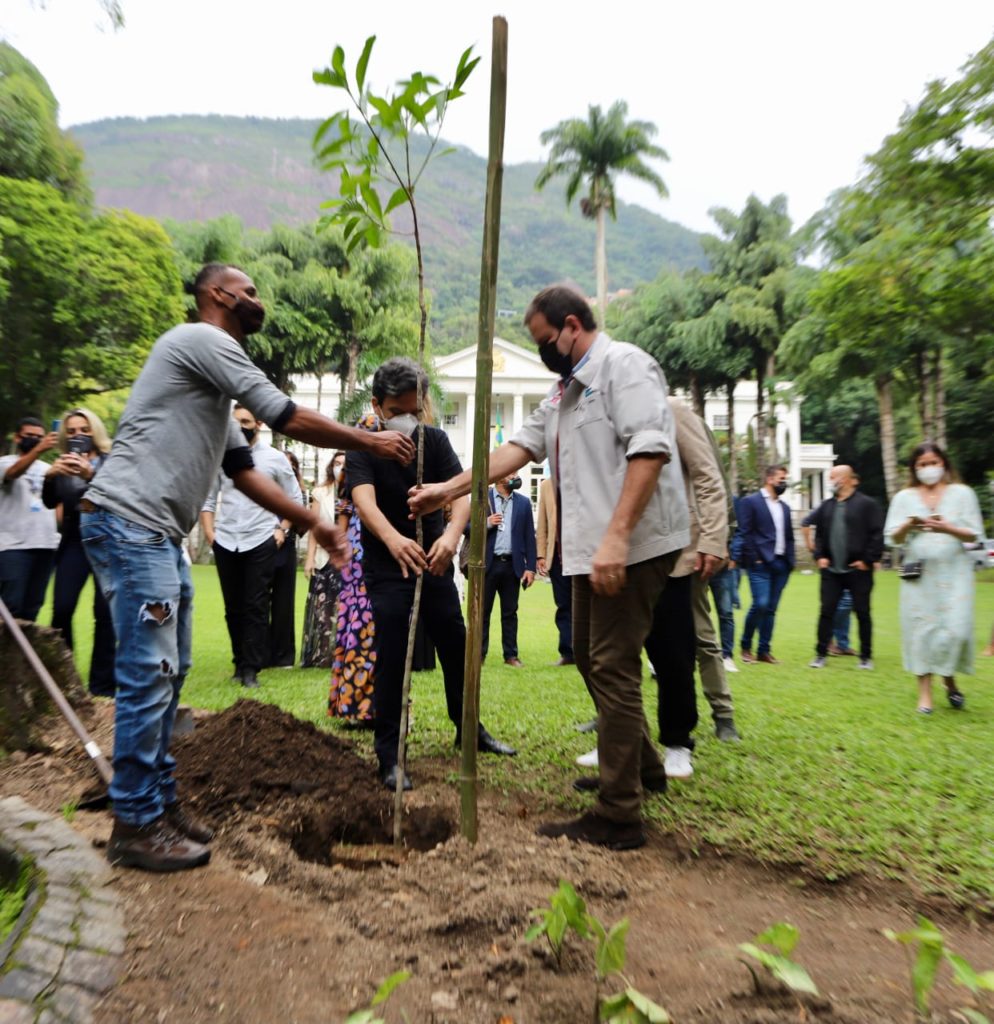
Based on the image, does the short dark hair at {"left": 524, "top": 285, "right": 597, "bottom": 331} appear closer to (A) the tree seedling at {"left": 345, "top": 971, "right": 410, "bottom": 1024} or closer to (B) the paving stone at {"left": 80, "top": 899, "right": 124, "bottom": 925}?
(A) the tree seedling at {"left": 345, "top": 971, "right": 410, "bottom": 1024}

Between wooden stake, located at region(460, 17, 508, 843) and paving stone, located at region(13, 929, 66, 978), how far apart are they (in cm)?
137

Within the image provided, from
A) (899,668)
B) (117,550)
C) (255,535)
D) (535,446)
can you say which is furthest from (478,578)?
(899,668)

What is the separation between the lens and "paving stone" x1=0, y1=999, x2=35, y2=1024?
5.34 feet

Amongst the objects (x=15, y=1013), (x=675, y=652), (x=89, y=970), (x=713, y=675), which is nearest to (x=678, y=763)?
(x=675, y=652)

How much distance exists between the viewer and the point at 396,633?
159 inches

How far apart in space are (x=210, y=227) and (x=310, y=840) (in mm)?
32047

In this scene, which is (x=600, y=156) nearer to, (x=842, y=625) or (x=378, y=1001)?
(x=842, y=625)

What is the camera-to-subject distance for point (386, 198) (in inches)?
115

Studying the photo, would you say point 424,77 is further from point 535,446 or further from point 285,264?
point 285,264

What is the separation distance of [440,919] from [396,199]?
2.36 meters

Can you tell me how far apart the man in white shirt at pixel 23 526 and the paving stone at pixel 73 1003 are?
5.24 m

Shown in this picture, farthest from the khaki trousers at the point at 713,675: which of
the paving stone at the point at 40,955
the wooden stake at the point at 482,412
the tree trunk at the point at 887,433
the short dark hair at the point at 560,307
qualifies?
the tree trunk at the point at 887,433

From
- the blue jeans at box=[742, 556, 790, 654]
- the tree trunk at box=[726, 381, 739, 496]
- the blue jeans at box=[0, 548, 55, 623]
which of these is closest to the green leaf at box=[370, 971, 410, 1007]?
the blue jeans at box=[0, 548, 55, 623]

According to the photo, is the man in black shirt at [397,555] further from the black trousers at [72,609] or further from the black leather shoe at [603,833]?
the black trousers at [72,609]
